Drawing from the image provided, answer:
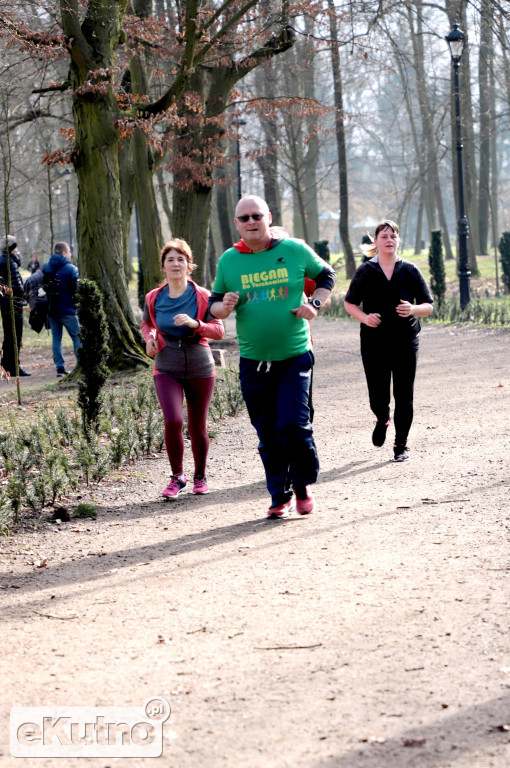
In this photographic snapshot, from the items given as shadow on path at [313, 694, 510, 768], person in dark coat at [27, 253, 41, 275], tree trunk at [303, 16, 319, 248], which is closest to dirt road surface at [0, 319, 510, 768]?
shadow on path at [313, 694, 510, 768]

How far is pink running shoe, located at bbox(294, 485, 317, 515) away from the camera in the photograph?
641 cm

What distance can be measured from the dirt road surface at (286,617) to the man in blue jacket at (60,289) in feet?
24.9

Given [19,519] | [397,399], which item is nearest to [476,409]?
[397,399]

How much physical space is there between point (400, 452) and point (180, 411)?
1.98 m

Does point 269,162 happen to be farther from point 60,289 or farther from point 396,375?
point 396,375

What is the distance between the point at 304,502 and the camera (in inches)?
254

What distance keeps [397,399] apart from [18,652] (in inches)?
174

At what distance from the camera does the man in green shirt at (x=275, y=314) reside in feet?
20.0

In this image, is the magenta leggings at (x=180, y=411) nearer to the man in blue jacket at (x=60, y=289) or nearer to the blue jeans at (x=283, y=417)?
the blue jeans at (x=283, y=417)

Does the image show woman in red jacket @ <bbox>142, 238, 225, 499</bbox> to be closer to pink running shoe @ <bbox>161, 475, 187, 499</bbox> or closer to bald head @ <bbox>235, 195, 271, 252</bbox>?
pink running shoe @ <bbox>161, 475, 187, 499</bbox>

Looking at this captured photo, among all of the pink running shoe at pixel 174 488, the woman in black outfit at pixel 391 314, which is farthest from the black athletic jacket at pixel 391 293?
the pink running shoe at pixel 174 488

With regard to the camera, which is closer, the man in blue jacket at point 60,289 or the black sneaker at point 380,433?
the black sneaker at point 380,433

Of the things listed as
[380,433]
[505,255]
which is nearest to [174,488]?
[380,433]

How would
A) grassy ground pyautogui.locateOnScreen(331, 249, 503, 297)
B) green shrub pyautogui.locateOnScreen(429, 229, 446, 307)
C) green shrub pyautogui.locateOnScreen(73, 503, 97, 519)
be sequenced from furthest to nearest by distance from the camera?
grassy ground pyautogui.locateOnScreen(331, 249, 503, 297) → green shrub pyautogui.locateOnScreen(429, 229, 446, 307) → green shrub pyautogui.locateOnScreen(73, 503, 97, 519)
